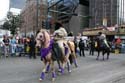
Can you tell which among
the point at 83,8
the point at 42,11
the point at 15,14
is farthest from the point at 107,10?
the point at 42,11

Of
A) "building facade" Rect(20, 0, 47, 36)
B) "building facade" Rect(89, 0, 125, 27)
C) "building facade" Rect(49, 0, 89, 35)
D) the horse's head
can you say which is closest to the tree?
"building facade" Rect(49, 0, 89, 35)

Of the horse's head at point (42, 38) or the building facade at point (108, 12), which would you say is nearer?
the horse's head at point (42, 38)

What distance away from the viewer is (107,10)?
68250 millimetres

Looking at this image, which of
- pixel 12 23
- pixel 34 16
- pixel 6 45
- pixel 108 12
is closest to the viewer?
pixel 6 45

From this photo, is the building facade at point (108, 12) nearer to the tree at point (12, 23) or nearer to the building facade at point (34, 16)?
the building facade at point (34, 16)


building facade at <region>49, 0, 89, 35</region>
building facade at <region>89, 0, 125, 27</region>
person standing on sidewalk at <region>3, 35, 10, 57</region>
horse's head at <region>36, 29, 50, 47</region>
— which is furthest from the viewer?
building facade at <region>49, 0, 89, 35</region>

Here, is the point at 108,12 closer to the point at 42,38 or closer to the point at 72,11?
the point at 72,11

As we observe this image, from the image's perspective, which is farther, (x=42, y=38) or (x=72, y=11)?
(x=72, y=11)

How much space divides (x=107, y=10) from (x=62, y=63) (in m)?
56.0

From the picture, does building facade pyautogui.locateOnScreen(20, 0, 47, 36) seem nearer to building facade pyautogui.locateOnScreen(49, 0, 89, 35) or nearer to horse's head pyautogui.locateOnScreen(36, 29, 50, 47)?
building facade pyautogui.locateOnScreen(49, 0, 89, 35)

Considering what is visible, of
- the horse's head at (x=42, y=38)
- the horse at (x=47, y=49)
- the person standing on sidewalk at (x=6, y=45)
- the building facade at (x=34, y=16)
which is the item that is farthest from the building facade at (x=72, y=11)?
the horse's head at (x=42, y=38)

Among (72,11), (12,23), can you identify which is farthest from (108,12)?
(12,23)

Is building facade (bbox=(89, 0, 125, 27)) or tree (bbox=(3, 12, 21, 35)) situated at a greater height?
building facade (bbox=(89, 0, 125, 27))

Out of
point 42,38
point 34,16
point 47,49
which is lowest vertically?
point 47,49
